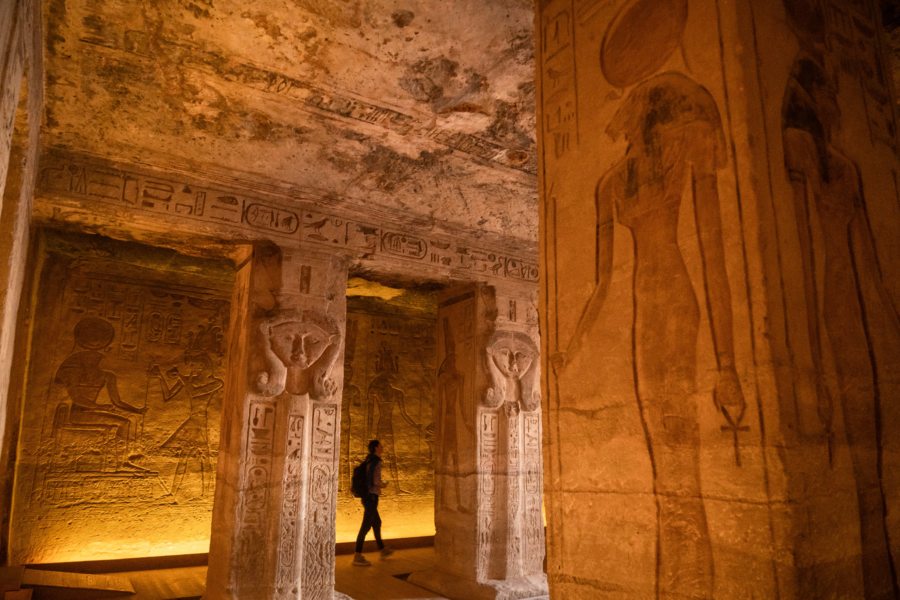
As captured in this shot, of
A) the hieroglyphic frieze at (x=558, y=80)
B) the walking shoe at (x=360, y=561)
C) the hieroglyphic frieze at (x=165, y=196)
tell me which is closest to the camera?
the hieroglyphic frieze at (x=558, y=80)

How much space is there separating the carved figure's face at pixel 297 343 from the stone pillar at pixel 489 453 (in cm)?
161

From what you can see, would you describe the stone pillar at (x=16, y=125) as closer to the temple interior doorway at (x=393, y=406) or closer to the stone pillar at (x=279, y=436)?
the stone pillar at (x=279, y=436)

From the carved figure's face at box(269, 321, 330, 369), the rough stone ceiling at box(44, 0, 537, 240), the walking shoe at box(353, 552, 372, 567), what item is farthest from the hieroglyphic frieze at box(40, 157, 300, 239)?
the walking shoe at box(353, 552, 372, 567)

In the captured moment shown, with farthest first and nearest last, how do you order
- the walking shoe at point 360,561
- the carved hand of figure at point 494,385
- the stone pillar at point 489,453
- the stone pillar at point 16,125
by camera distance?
the walking shoe at point 360,561
the carved hand of figure at point 494,385
the stone pillar at point 489,453
the stone pillar at point 16,125

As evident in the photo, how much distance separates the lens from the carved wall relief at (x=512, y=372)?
221 inches

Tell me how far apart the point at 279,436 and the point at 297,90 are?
250cm

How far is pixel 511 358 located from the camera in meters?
5.73

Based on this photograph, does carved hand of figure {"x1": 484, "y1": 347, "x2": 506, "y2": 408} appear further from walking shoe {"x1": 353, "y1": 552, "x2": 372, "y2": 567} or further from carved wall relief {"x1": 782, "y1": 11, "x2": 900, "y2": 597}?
carved wall relief {"x1": 782, "y1": 11, "x2": 900, "y2": 597}

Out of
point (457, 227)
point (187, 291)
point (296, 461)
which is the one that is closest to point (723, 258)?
point (296, 461)

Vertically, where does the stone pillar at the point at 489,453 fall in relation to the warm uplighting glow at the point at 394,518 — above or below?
above

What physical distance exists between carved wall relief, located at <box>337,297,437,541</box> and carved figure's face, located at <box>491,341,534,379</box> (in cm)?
283

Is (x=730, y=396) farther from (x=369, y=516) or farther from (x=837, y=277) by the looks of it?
(x=369, y=516)

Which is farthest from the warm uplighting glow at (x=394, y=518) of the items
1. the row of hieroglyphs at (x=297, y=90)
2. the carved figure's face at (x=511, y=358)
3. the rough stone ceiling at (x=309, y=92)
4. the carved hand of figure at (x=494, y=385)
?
the row of hieroglyphs at (x=297, y=90)

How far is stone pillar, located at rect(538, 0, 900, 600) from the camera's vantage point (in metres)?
1.58
